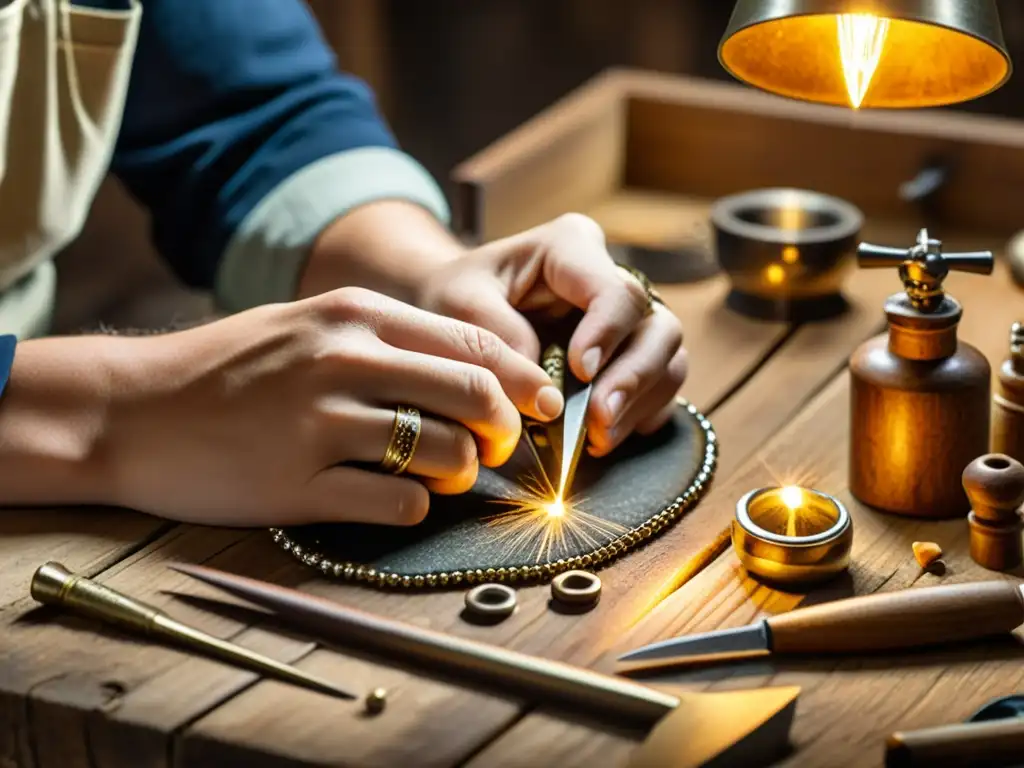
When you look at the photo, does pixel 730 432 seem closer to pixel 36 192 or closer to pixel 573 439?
pixel 573 439

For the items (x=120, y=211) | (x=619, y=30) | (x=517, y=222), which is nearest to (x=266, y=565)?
(x=517, y=222)

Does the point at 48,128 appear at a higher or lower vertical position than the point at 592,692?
higher

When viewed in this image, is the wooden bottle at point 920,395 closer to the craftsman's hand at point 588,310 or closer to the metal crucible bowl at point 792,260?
the craftsman's hand at point 588,310

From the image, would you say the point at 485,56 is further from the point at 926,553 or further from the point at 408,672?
the point at 408,672

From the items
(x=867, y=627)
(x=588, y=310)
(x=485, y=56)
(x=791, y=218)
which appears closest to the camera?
(x=867, y=627)

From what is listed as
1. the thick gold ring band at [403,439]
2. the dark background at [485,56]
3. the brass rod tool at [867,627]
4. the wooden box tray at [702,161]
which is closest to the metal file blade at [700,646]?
the brass rod tool at [867,627]

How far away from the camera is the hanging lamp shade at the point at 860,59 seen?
3.02 ft

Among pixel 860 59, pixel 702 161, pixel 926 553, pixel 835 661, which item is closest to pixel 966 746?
pixel 835 661

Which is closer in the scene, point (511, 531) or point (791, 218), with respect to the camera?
point (511, 531)

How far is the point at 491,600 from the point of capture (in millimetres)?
918

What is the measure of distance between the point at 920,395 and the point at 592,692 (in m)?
0.34

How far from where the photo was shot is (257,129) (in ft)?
4.70

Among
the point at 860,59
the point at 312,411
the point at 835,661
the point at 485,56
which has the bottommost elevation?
the point at 485,56

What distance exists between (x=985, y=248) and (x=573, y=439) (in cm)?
71
